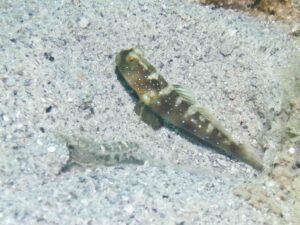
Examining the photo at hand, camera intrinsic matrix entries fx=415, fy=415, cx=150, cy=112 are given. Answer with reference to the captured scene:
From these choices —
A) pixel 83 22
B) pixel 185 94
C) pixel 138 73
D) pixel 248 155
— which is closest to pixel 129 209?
Answer: pixel 248 155

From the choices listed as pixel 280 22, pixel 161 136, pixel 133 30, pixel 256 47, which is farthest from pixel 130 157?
pixel 280 22

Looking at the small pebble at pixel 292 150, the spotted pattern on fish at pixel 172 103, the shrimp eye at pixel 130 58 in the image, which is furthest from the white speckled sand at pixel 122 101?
the small pebble at pixel 292 150

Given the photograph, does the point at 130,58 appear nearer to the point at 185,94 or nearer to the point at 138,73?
the point at 138,73

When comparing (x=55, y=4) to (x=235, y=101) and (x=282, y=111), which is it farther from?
(x=282, y=111)

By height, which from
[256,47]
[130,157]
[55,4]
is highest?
[256,47]

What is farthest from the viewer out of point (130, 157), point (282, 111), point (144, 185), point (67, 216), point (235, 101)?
point (235, 101)

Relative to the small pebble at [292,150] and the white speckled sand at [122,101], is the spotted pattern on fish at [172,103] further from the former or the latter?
the small pebble at [292,150]

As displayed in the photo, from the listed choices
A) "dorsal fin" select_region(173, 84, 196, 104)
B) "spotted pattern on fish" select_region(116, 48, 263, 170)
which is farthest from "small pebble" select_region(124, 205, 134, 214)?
"dorsal fin" select_region(173, 84, 196, 104)
